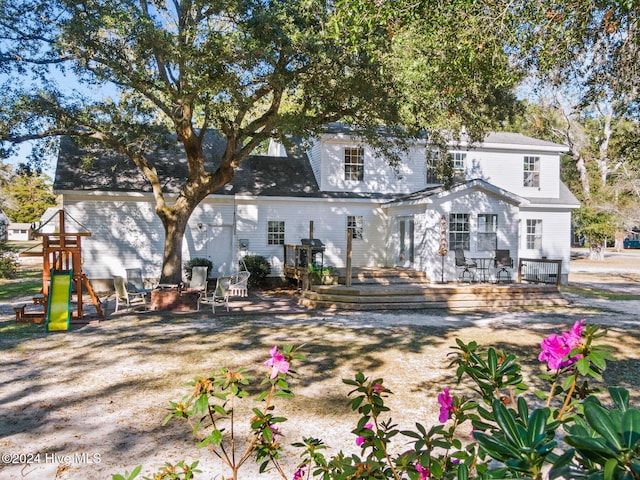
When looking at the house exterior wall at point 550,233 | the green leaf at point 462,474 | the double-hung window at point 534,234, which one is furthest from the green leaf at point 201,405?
the double-hung window at point 534,234

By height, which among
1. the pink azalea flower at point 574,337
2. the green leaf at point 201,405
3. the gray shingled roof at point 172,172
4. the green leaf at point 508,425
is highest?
the gray shingled roof at point 172,172

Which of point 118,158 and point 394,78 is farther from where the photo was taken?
point 118,158

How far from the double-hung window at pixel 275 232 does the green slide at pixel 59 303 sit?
9.63 meters

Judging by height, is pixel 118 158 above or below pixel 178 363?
above

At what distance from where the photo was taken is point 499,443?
61.4 inches

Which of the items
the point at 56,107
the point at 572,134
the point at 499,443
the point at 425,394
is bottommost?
the point at 425,394

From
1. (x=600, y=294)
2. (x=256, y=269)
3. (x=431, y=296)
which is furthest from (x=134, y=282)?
(x=600, y=294)

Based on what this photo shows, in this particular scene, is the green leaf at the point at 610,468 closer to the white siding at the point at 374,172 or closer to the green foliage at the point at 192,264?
the green foliage at the point at 192,264

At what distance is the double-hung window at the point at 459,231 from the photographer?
19406 millimetres

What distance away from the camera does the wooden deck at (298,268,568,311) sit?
1584 cm

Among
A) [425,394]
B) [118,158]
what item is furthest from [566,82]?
[118,158]

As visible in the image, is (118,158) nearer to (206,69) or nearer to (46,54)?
(46,54)

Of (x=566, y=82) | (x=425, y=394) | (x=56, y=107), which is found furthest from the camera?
(x=56, y=107)

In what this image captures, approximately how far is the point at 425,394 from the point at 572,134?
3975 centimetres
